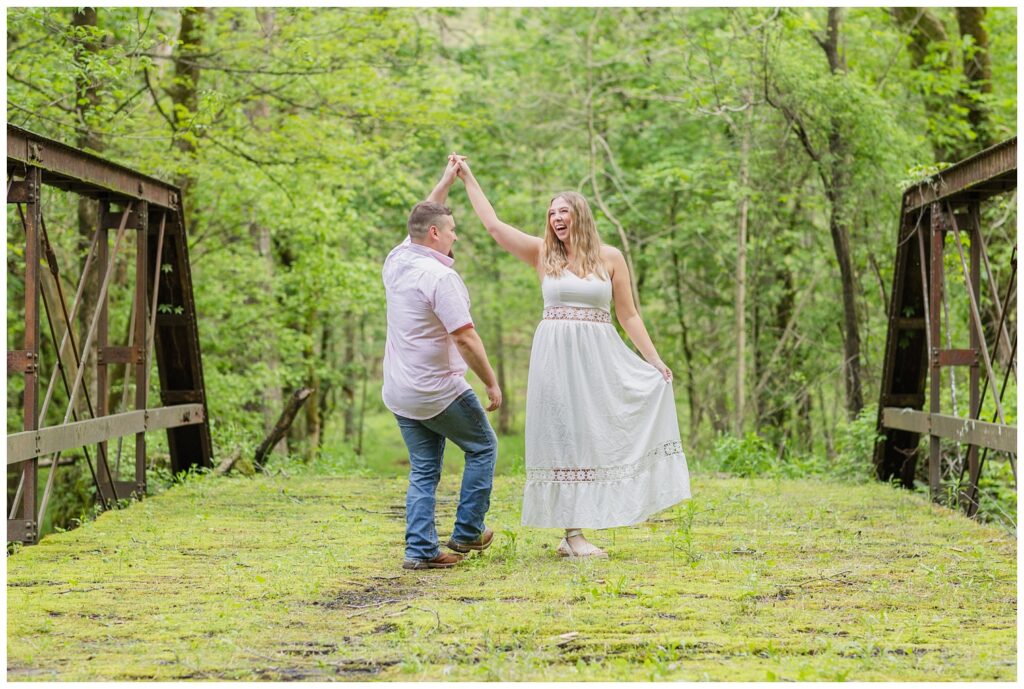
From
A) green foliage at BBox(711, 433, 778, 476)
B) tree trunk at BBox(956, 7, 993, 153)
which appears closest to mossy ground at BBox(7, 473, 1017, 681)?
green foliage at BBox(711, 433, 778, 476)

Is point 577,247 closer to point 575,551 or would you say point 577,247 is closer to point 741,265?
point 575,551

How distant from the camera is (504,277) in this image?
27031 millimetres

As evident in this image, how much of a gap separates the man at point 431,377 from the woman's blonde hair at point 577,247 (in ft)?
1.87

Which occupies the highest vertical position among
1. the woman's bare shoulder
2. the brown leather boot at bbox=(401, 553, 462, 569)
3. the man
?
the woman's bare shoulder

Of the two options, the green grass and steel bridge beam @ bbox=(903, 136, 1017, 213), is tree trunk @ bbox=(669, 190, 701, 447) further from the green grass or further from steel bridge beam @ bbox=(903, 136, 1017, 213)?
steel bridge beam @ bbox=(903, 136, 1017, 213)

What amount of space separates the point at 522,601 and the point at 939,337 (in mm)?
5338

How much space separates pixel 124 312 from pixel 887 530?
11033mm

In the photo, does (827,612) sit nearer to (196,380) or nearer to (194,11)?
(196,380)

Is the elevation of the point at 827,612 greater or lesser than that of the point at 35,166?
lesser

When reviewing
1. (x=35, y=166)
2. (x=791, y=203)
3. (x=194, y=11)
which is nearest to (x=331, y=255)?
(x=194, y=11)

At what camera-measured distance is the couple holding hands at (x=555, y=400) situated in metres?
6.03

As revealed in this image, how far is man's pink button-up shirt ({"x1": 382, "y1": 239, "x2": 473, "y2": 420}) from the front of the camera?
5910 millimetres

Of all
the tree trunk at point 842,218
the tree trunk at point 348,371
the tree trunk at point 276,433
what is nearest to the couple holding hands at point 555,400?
the tree trunk at point 276,433

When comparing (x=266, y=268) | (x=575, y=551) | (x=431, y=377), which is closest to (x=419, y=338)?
(x=431, y=377)
